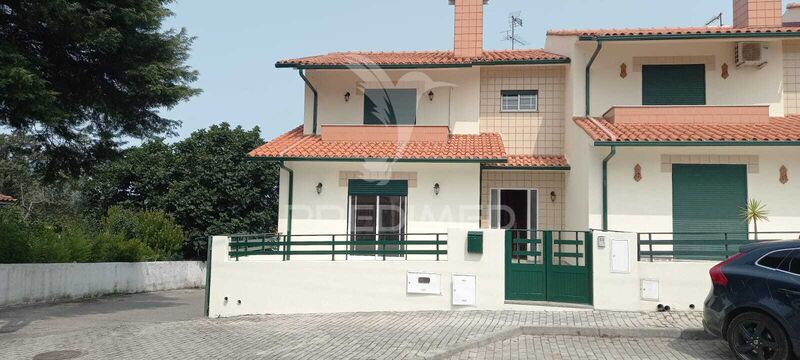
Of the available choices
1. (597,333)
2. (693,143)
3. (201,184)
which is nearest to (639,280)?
(597,333)

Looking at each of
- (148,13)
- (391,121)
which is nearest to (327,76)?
(391,121)

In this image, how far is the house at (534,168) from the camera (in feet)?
35.0

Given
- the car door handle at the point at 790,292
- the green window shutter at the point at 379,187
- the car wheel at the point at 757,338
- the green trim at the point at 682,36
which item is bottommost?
the car wheel at the point at 757,338

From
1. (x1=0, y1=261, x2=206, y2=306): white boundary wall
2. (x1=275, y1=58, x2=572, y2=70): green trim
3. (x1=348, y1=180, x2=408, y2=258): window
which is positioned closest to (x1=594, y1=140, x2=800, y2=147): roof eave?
(x1=275, y1=58, x2=572, y2=70): green trim

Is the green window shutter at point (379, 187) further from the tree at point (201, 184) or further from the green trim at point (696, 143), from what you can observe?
the tree at point (201, 184)

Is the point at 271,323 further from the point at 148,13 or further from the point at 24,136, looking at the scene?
the point at 24,136

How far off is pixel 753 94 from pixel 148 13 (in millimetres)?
14446

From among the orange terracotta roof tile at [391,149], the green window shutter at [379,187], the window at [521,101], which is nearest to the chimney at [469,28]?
the window at [521,101]

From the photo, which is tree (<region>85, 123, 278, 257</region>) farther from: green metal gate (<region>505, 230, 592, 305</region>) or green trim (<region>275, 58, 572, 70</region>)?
green metal gate (<region>505, 230, 592, 305</region>)

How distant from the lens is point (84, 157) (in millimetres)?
14008

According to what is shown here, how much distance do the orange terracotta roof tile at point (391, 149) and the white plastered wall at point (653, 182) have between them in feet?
8.59

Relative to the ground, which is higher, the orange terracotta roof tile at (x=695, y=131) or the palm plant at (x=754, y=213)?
the orange terracotta roof tile at (x=695, y=131)

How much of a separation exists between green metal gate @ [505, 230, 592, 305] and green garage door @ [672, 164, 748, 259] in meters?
3.22

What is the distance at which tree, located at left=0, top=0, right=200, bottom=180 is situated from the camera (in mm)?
10523
